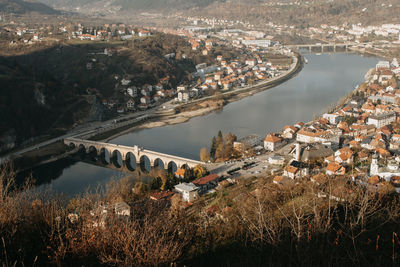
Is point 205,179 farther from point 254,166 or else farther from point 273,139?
point 273,139

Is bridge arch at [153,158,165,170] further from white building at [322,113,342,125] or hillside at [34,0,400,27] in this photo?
hillside at [34,0,400,27]

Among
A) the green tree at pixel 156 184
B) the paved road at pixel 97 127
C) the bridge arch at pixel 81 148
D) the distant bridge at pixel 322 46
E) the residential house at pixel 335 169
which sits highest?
the distant bridge at pixel 322 46

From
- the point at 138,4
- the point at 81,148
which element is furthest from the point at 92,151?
the point at 138,4

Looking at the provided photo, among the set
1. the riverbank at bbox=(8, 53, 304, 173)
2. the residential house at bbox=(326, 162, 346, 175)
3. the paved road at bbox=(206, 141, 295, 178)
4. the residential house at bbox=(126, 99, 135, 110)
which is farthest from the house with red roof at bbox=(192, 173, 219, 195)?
the residential house at bbox=(126, 99, 135, 110)

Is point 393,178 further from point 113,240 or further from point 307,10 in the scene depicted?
point 307,10

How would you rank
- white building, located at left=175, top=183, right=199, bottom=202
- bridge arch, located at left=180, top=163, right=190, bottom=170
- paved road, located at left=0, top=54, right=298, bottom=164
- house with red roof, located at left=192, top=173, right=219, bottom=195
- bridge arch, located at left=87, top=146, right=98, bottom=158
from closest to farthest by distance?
white building, located at left=175, top=183, right=199, bottom=202 < house with red roof, located at left=192, top=173, right=219, bottom=195 < bridge arch, located at left=180, top=163, right=190, bottom=170 < paved road, located at left=0, top=54, right=298, bottom=164 < bridge arch, located at left=87, top=146, right=98, bottom=158

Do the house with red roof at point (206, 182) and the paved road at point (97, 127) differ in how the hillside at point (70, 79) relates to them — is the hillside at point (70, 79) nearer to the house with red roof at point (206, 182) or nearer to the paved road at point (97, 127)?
the paved road at point (97, 127)

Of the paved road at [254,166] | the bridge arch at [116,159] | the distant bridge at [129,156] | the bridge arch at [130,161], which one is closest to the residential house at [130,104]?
the distant bridge at [129,156]

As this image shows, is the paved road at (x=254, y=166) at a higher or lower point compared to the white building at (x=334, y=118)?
lower
